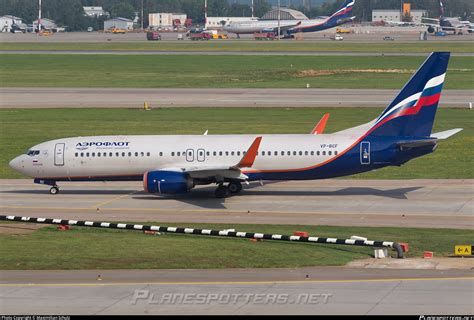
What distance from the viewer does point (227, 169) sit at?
54719 mm

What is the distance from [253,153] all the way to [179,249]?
50.6ft

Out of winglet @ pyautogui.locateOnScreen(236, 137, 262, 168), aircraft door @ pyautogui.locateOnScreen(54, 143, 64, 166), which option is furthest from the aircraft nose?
winglet @ pyautogui.locateOnScreen(236, 137, 262, 168)

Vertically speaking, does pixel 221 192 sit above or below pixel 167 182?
below

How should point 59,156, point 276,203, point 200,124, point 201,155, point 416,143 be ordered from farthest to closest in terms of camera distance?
point 200,124, point 59,156, point 201,155, point 276,203, point 416,143

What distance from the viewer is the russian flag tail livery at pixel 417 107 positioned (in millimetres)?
55188

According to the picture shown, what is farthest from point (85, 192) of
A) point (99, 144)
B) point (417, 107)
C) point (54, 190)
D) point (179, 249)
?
point (179, 249)

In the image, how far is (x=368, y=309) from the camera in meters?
29.3

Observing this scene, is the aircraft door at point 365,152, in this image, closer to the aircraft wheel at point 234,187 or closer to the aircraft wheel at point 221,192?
the aircraft wheel at point 234,187

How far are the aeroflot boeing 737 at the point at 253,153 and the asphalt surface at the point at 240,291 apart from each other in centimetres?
1935

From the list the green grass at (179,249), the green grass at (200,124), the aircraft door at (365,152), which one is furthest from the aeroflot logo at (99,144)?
the aircraft door at (365,152)

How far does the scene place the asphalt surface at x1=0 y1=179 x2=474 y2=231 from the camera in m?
49.3

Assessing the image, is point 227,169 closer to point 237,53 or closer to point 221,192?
point 221,192

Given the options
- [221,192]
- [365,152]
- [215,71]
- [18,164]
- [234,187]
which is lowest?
[215,71]

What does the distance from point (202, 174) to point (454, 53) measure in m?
121
